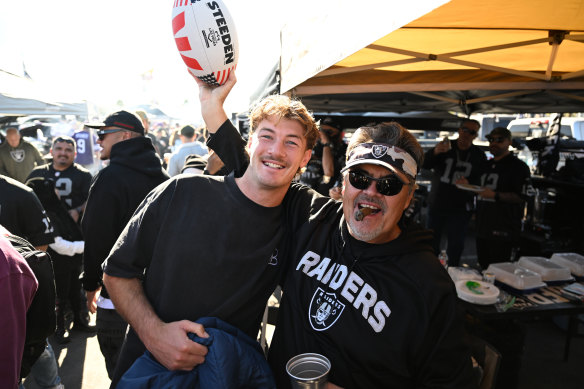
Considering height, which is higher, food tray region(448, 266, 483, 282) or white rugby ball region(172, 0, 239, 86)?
white rugby ball region(172, 0, 239, 86)

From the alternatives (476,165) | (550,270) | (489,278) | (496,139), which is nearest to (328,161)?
(476,165)

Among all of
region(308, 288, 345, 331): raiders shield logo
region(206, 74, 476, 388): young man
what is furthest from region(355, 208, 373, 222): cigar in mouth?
region(308, 288, 345, 331): raiders shield logo

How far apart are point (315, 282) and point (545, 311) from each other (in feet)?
7.38

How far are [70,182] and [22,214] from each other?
71.5 inches

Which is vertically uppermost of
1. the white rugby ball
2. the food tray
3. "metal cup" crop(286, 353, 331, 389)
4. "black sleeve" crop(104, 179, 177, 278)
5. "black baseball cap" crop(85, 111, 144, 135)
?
the white rugby ball

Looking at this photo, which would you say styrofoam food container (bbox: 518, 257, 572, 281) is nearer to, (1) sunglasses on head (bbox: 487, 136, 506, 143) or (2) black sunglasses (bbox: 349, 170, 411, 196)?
(1) sunglasses on head (bbox: 487, 136, 506, 143)

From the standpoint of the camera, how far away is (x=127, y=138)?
2.87 m

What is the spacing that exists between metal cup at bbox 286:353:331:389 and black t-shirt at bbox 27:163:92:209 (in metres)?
4.35

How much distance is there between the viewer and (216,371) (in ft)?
4.36

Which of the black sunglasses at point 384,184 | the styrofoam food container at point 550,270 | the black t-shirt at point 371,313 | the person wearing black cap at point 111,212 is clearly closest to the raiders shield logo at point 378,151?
the black sunglasses at point 384,184

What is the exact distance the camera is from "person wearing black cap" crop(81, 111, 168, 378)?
95.3 inches

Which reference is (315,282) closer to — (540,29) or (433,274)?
(433,274)

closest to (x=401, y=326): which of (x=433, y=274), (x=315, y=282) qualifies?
(x=433, y=274)

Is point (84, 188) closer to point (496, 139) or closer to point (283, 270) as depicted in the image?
point (283, 270)
